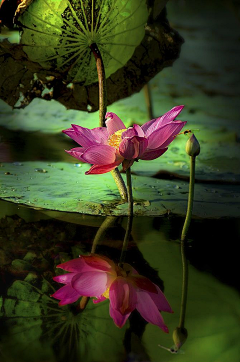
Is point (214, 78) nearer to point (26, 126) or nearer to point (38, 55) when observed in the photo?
point (26, 126)

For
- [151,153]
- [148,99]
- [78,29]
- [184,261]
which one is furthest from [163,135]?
[148,99]

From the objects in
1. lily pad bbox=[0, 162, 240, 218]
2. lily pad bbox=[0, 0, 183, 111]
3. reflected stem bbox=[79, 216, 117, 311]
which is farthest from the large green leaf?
reflected stem bbox=[79, 216, 117, 311]

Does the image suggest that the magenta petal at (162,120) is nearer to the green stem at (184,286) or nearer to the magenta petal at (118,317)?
the green stem at (184,286)

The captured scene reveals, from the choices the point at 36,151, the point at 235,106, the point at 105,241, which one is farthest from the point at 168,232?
the point at 235,106

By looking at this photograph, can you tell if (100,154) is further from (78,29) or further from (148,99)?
(148,99)

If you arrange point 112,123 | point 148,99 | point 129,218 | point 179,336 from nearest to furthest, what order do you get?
point 179,336, point 112,123, point 129,218, point 148,99

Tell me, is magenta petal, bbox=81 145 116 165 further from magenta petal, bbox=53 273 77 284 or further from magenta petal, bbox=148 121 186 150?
magenta petal, bbox=53 273 77 284

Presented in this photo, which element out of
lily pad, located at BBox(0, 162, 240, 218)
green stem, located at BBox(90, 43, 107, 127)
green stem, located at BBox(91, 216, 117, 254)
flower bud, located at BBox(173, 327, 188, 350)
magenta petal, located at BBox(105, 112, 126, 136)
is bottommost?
flower bud, located at BBox(173, 327, 188, 350)
